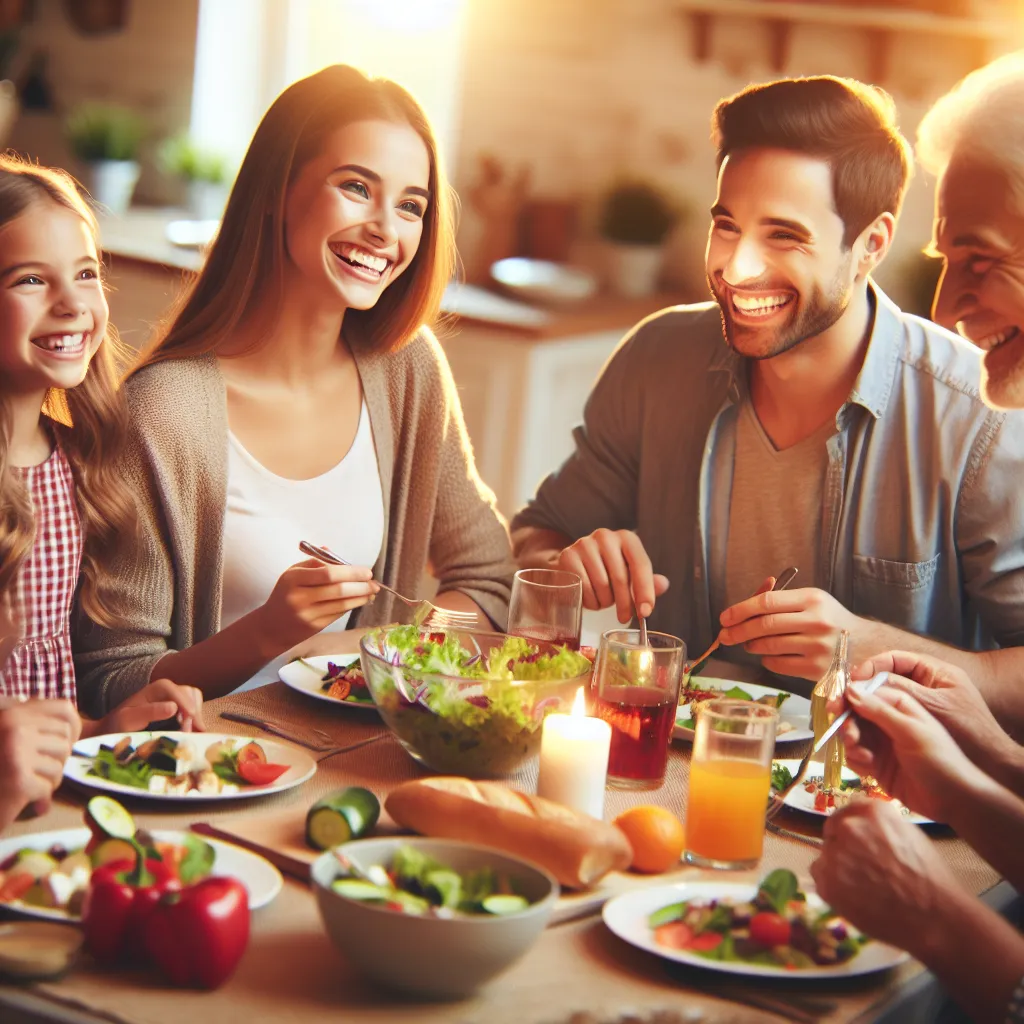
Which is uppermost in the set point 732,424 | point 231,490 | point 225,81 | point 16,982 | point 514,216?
point 225,81

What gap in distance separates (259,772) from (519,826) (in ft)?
0.99

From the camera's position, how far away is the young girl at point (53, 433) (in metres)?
1.67

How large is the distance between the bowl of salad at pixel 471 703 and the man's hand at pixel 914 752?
28 centimetres

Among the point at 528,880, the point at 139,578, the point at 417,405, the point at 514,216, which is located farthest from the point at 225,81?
the point at 528,880

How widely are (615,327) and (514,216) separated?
0.70 meters

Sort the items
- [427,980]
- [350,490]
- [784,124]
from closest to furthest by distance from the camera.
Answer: [427,980] → [784,124] → [350,490]

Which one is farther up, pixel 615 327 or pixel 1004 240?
pixel 1004 240

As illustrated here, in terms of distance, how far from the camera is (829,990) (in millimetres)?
1058

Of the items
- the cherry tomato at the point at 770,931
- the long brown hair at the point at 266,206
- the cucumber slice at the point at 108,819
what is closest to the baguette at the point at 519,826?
the cherry tomato at the point at 770,931

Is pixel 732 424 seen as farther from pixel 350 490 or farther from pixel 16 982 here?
pixel 16 982

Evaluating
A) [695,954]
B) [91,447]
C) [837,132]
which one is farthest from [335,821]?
[837,132]

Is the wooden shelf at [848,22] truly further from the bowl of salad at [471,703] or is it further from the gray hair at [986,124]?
the bowl of salad at [471,703]

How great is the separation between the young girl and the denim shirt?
835 mm

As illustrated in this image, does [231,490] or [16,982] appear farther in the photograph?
[231,490]
